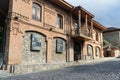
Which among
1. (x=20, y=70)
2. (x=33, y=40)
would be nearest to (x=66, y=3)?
(x=33, y=40)

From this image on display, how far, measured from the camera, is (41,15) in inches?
653

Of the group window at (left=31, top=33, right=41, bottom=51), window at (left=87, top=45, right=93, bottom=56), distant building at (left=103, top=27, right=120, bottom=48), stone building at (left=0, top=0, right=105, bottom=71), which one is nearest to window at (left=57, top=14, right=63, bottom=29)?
stone building at (left=0, top=0, right=105, bottom=71)

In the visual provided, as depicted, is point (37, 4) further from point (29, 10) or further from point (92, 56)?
point (92, 56)

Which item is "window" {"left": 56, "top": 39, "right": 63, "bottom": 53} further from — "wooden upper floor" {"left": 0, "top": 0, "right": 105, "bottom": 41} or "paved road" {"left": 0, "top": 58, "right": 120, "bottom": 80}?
"paved road" {"left": 0, "top": 58, "right": 120, "bottom": 80}

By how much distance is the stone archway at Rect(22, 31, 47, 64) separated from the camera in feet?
47.0

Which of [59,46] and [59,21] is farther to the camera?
[59,21]

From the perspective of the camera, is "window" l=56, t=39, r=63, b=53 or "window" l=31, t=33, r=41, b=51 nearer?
"window" l=31, t=33, r=41, b=51

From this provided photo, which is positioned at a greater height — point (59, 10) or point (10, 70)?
point (59, 10)

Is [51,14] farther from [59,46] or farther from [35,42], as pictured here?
[35,42]

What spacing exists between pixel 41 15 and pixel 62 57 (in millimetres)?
5515

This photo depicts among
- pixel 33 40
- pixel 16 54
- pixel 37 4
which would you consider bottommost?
pixel 16 54

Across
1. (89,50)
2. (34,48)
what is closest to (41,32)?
(34,48)

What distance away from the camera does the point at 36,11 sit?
52.8 ft

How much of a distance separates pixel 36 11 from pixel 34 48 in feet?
12.3
